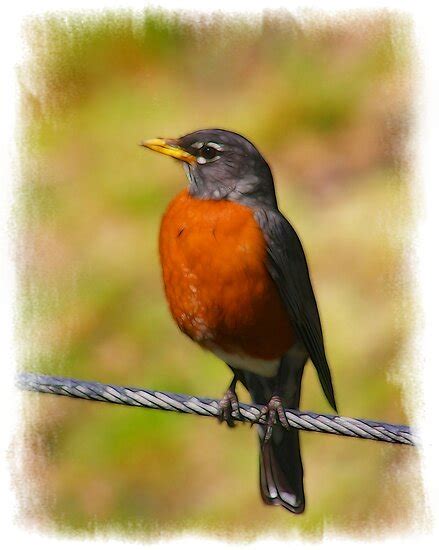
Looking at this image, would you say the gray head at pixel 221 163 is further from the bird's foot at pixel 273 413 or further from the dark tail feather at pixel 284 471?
the dark tail feather at pixel 284 471

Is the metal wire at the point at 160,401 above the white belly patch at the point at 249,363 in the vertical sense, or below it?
above

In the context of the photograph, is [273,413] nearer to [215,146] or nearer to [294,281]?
[294,281]

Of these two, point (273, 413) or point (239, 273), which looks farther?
point (273, 413)

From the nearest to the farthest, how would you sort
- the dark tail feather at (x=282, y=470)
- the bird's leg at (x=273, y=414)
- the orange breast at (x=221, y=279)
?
the orange breast at (x=221, y=279) → the bird's leg at (x=273, y=414) → the dark tail feather at (x=282, y=470)

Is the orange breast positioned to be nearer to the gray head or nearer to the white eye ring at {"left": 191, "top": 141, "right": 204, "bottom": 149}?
the gray head

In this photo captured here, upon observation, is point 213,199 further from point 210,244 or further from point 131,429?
point 131,429

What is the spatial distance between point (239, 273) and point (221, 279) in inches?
3.0

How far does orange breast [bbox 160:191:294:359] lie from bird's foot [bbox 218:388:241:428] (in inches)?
9.5

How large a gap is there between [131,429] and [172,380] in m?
0.39

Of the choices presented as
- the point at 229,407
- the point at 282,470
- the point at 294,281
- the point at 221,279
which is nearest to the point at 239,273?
the point at 221,279

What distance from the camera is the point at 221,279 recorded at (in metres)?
4.40

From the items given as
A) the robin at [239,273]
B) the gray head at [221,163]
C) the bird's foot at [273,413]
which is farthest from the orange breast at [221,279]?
the bird's foot at [273,413]

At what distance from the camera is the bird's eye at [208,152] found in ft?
15.8

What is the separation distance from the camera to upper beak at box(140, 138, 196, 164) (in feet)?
15.7
